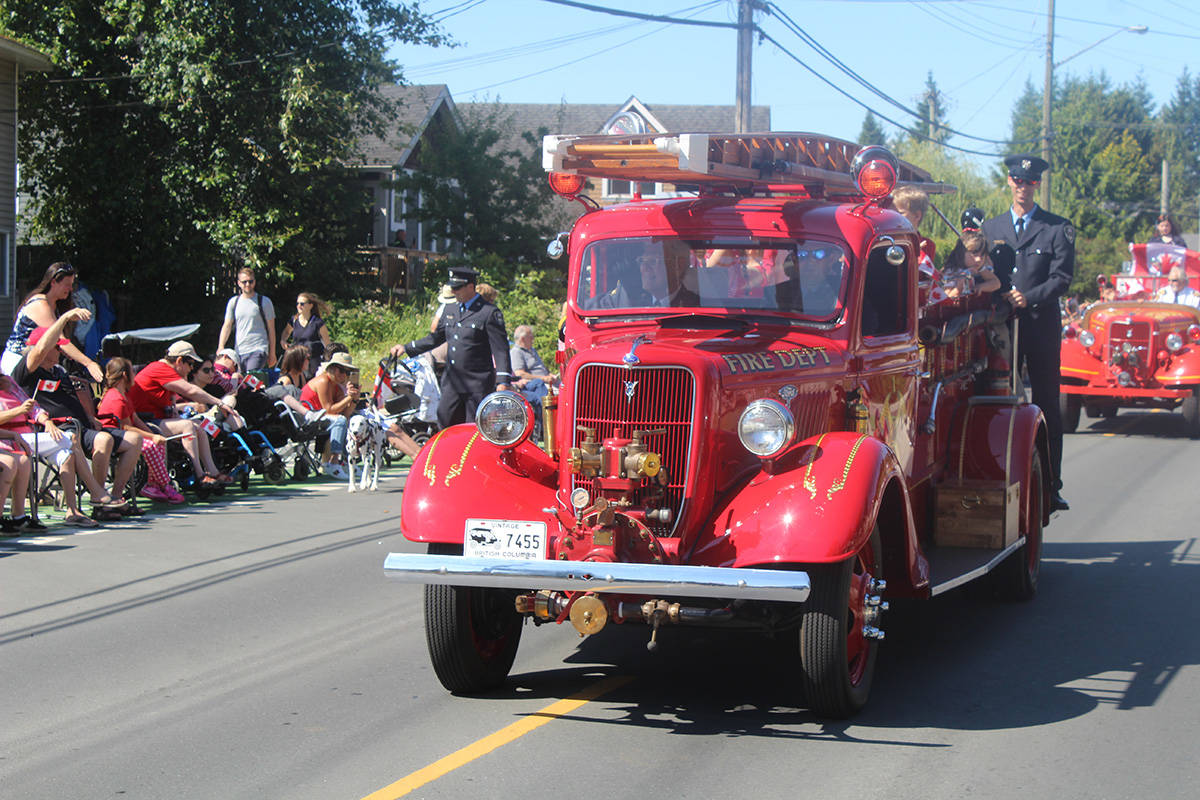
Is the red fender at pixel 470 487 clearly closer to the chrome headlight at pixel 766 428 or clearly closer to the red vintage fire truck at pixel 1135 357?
the chrome headlight at pixel 766 428

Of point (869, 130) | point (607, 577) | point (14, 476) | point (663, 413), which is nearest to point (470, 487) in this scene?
point (663, 413)

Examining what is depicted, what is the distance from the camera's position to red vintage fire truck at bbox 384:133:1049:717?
17.3 feet

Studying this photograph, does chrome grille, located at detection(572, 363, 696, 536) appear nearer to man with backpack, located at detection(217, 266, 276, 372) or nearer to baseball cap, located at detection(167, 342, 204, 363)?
baseball cap, located at detection(167, 342, 204, 363)

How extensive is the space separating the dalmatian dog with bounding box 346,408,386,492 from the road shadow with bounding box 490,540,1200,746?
6029 millimetres

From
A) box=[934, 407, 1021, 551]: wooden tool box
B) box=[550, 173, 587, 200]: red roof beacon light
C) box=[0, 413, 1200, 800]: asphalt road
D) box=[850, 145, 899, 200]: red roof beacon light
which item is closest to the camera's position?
box=[0, 413, 1200, 800]: asphalt road

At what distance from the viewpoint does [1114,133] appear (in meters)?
89.9

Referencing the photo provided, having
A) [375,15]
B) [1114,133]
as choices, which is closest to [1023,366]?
[375,15]

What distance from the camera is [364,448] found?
510 inches

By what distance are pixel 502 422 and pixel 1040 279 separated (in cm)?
519

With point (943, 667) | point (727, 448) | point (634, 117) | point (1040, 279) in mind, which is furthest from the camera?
→ point (634, 117)

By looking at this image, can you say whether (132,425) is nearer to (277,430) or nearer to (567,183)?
(277,430)

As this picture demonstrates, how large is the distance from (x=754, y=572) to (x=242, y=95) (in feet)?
78.2

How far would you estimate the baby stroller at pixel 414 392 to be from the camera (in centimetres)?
1475

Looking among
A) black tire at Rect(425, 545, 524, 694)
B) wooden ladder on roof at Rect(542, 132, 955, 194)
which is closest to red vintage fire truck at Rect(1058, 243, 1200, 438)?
wooden ladder on roof at Rect(542, 132, 955, 194)
